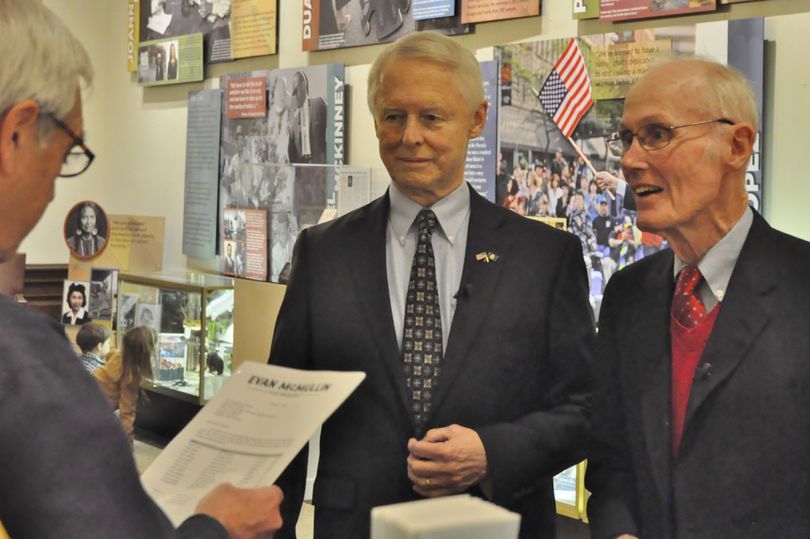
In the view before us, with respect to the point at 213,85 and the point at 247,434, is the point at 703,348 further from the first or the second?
the point at 213,85

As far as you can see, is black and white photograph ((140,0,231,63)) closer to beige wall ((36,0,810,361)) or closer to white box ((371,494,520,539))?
beige wall ((36,0,810,361))

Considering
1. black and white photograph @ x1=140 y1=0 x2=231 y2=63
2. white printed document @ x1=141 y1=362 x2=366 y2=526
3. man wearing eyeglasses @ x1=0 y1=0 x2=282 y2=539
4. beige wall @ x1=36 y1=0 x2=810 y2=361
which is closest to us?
man wearing eyeglasses @ x1=0 y1=0 x2=282 y2=539

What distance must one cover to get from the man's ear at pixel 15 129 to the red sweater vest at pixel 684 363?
1210 mm

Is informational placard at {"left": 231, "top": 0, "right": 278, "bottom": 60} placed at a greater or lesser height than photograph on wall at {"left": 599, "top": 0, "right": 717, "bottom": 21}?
greater

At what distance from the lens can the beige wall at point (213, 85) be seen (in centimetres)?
322

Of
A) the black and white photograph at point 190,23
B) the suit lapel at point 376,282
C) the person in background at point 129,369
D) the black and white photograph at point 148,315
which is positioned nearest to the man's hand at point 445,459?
the suit lapel at point 376,282

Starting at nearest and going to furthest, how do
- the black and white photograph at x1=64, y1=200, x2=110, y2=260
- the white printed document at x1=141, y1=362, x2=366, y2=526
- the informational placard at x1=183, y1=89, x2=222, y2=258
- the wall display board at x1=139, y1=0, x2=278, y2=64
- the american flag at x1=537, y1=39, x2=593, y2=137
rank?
1. the white printed document at x1=141, y1=362, x2=366, y2=526
2. the american flag at x1=537, y1=39, x2=593, y2=137
3. the wall display board at x1=139, y1=0, x2=278, y2=64
4. the informational placard at x1=183, y1=89, x2=222, y2=258
5. the black and white photograph at x1=64, y1=200, x2=110, y2=260

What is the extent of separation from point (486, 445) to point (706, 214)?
1.96ft

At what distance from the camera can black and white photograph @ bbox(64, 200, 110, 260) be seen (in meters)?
6.03

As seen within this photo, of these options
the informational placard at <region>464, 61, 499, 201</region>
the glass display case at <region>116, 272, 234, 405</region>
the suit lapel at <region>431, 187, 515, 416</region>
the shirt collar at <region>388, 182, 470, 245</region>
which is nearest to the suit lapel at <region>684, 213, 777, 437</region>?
the suit lapel at <region>431, 187, 515, 416</region>

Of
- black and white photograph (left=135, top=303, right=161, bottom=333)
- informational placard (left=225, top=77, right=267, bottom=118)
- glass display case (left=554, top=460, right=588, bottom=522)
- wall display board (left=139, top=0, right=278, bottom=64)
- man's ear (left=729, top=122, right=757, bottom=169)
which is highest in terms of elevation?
wall display board (left=139, top=0, right=278, bottom=64)

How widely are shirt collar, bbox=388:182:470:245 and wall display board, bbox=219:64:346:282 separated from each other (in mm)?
2546

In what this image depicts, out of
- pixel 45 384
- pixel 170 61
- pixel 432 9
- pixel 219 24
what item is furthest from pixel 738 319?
pixel 170 61

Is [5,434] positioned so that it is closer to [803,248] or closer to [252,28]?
[803,248]
